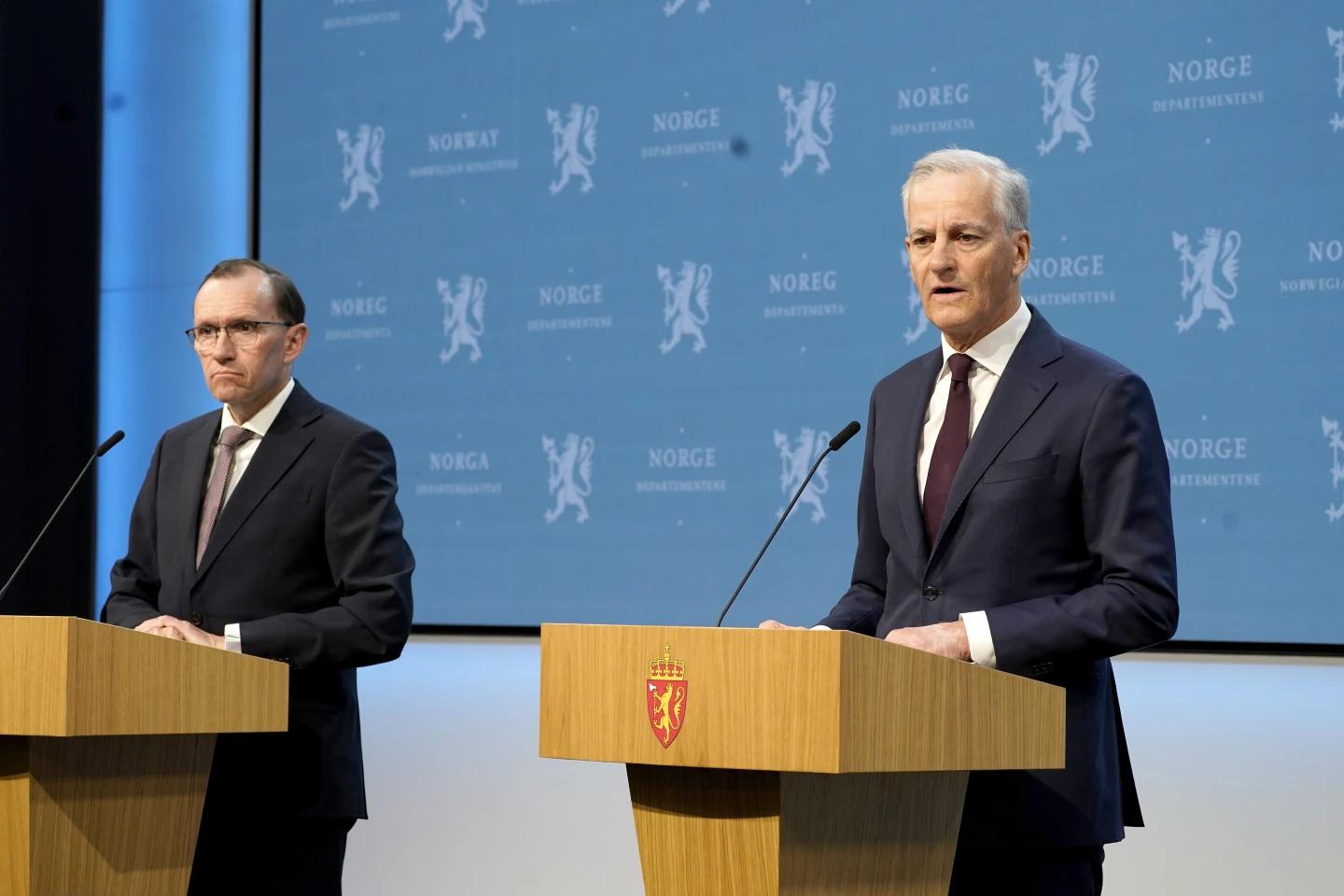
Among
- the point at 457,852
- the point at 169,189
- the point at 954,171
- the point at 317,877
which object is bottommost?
the point at 457,852

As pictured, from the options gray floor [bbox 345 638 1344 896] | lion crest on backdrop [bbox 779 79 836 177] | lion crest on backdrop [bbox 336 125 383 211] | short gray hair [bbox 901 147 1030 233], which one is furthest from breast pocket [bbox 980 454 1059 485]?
lion crest on backdrop [bbox 336 125 383 211]

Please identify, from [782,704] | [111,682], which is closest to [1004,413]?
[782,704]

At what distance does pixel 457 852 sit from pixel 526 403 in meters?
2.54

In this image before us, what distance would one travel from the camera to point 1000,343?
2.28 metres

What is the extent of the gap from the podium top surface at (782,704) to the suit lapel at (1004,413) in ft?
1.12

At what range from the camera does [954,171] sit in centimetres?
224

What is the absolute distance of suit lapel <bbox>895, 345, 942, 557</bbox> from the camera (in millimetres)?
2207

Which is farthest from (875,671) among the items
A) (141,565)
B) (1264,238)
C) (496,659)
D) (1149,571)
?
(496,659)

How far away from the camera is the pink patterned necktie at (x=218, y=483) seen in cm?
294

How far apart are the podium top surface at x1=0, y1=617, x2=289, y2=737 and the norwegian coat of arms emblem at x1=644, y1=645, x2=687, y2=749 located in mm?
862

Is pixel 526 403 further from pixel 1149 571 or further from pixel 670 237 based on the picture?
pixel 1149 571

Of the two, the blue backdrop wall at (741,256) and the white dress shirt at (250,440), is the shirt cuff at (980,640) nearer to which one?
the white dress shirt at (250,440)

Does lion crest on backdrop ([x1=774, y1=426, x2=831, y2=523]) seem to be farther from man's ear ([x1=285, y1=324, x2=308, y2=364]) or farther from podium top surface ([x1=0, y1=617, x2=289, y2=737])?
podium top surface ([x1=0, y1=617, x2=289, y2=737])

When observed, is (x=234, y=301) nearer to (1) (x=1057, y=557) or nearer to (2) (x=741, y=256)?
(1) (x=1057, y=557)
